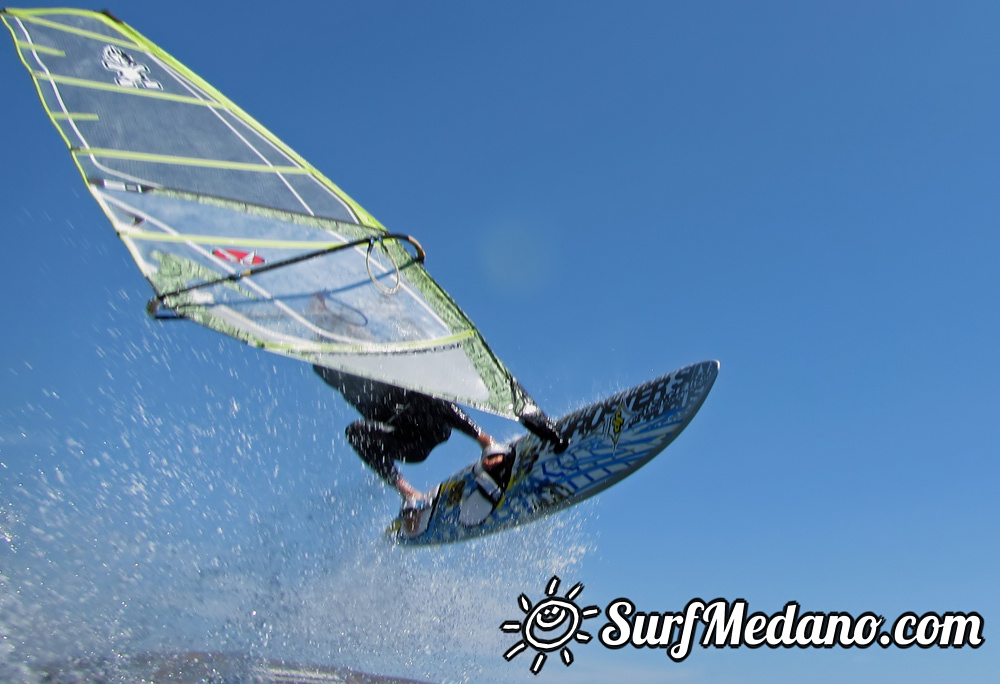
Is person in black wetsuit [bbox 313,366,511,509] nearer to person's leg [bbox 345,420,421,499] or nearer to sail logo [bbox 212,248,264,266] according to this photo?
person's leg [bbox 345,420,421,499]

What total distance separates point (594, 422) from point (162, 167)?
582cm

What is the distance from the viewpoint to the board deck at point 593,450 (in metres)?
8.05

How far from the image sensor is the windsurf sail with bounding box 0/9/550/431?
7625 millimetres

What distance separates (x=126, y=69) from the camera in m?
8.14

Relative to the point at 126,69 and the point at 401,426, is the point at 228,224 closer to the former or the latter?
the point at 126,69

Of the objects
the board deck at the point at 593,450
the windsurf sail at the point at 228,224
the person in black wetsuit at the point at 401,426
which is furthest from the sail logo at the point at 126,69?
the board deck at the point at 593,450

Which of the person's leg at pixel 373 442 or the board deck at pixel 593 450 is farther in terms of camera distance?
the person's leg at pixel 373 442

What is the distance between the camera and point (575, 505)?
8469 millimetres

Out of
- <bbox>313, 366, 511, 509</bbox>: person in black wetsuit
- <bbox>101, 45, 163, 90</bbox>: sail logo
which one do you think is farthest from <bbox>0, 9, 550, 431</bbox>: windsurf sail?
<bbox>313, 366, 511, 509</bbox>: person in black wetsuit

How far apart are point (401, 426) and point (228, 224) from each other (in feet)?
10.4

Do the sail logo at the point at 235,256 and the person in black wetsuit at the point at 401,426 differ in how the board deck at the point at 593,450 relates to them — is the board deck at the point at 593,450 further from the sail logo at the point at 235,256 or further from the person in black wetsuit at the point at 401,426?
the sail logo at the point at 235,256

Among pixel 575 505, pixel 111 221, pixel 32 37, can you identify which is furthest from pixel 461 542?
pixel 32 37

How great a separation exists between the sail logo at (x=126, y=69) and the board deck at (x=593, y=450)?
6239 mm

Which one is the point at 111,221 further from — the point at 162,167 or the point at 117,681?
the point at 117,681
